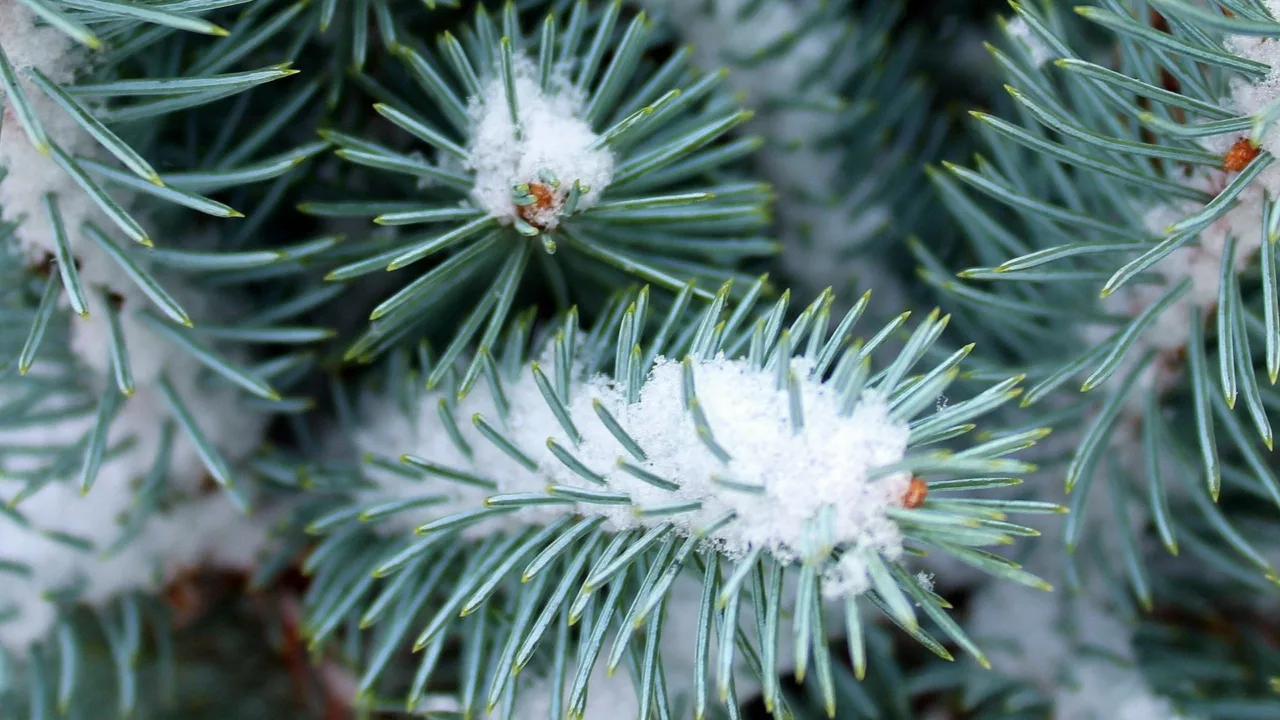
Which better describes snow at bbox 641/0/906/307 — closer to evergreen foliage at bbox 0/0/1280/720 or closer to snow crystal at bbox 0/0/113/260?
evergreen foliage at bbox 0/0/1280/720

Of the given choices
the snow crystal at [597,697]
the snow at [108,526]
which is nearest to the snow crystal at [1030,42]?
the snow crystal at [597,697]

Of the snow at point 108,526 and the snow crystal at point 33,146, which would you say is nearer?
the snow crystal at point 33,146

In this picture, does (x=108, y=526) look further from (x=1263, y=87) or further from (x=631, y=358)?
(x=1263, y=87)

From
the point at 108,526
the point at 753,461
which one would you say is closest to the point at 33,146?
the point at 108,526

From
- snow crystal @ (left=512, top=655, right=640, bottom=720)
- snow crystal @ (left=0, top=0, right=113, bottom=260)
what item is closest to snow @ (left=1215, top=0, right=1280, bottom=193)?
snow crystal @ (left=512, top=655, right=640, bottom=720)

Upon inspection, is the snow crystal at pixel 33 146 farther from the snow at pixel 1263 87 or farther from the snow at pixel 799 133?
the snow at pixel 1263 87
